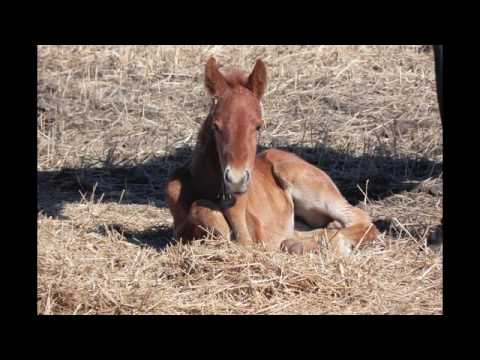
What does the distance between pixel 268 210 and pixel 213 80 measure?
46.6 inches

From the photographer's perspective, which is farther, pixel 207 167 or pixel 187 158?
pixel 187 158

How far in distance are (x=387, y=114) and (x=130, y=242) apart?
14.8 feet

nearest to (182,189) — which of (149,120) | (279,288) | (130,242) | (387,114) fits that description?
(130,242)

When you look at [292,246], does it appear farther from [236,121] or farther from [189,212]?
[236,121]

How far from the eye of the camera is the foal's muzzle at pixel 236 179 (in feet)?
19.5

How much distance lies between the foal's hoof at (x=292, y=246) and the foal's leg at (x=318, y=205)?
0.66 ft

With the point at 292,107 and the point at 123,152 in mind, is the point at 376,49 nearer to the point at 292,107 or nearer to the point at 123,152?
the point at 292,107

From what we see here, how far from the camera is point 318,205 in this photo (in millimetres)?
7293

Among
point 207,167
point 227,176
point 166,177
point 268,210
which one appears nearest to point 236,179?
point 227,176

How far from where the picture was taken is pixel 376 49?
1213 cm

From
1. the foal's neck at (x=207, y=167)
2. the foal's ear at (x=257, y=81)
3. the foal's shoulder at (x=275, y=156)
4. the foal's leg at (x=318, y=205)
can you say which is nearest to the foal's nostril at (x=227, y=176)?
the foal's neck at (x=207, y=167)

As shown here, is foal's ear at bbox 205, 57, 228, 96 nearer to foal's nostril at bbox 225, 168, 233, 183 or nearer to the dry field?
foal's nostril at bbox 225, 168, 233, 183

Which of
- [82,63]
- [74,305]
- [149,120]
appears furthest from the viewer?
[82,63]

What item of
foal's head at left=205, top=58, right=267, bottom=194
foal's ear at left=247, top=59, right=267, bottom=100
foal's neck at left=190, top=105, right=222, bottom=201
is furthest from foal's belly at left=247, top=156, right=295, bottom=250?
foal's ear at left=247, top=59, right=267, bottom=100
